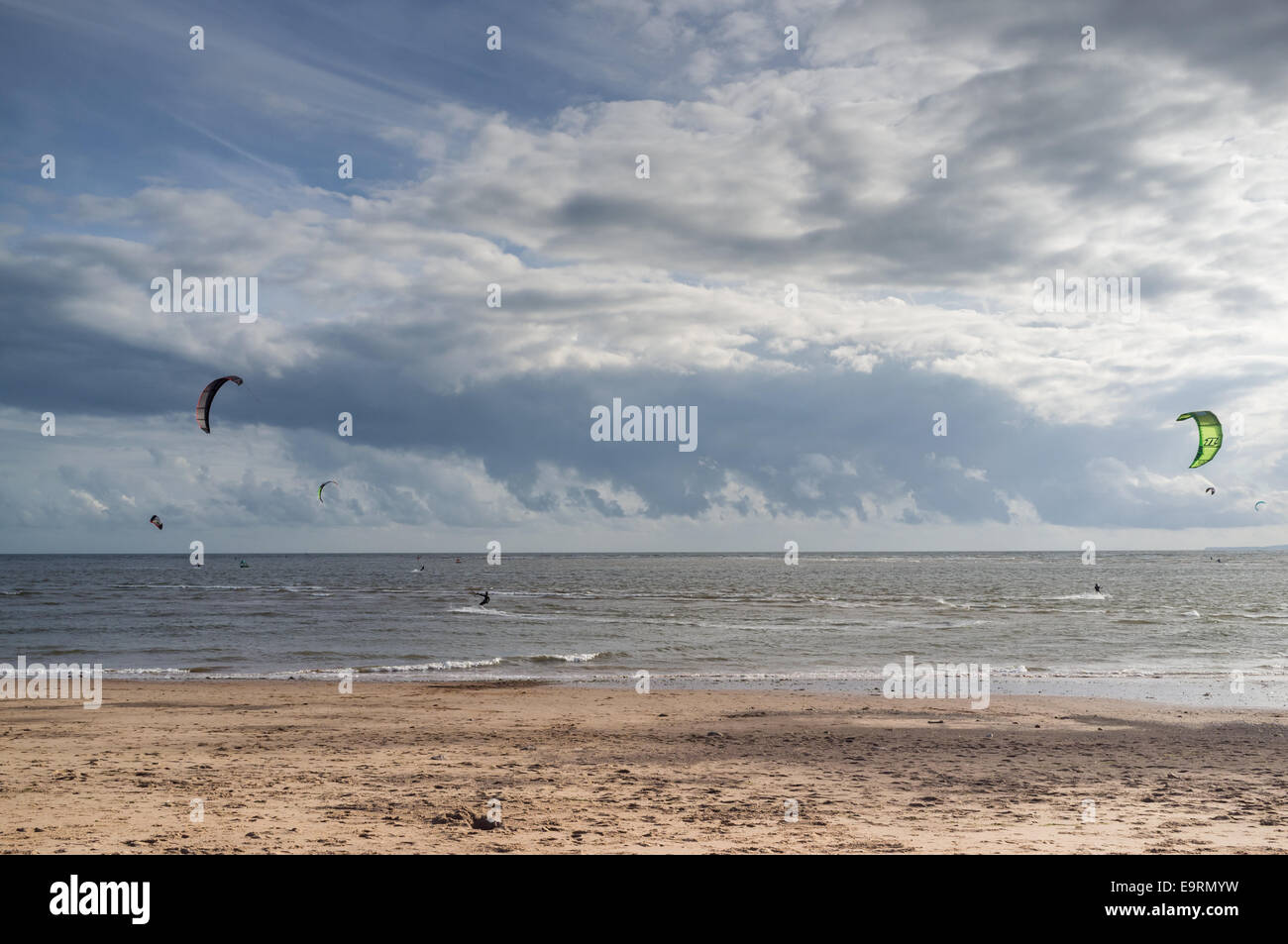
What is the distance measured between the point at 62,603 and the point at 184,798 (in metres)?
55.0

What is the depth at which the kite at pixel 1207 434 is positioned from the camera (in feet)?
97.1

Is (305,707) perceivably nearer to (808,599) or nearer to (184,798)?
(184,798)

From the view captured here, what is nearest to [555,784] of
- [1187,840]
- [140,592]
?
[1187,840]

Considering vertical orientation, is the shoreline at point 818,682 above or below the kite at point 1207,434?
below

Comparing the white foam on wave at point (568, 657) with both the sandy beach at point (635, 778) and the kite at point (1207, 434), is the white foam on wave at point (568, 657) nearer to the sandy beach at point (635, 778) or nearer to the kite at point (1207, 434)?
the sandy beach at point (635, 778)

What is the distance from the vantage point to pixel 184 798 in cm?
996

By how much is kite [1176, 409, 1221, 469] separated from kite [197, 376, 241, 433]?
32.4 meters

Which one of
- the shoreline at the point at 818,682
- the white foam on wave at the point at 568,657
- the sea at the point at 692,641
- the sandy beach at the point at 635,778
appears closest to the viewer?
the sandy beach at the point at 635,778

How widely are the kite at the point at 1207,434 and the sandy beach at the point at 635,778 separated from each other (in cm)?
1452

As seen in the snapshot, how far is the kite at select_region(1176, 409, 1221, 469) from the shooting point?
29.6 m

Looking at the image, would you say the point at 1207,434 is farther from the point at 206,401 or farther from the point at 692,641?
the point at 206,401

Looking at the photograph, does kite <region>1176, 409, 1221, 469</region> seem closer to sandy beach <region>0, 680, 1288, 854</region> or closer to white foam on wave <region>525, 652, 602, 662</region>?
sandy beach <region>0, 680, 1288, 854</region>

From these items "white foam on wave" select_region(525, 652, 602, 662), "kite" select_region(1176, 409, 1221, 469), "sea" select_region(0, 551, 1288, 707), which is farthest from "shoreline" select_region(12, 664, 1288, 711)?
"kite" select_region(1176, 409, 1221, 469)

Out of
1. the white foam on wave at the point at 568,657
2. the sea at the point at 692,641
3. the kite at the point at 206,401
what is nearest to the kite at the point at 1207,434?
the sea at the point at 692,641
